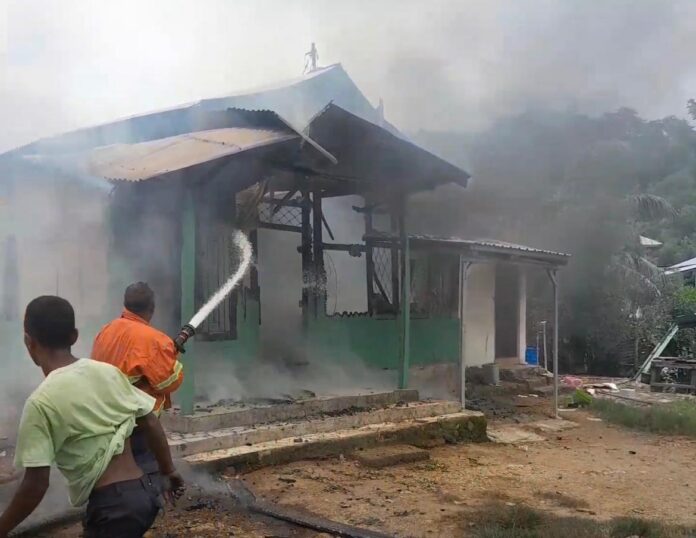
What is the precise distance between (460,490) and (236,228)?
3.59 m

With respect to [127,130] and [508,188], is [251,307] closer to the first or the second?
[127,130]

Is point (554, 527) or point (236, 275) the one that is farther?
point (236, 275)

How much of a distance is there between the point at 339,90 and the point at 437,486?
854 cm

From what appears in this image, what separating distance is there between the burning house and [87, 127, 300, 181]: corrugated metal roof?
0.02 metres

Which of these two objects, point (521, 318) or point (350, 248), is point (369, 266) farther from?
point (521, 318)

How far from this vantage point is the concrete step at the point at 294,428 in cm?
587

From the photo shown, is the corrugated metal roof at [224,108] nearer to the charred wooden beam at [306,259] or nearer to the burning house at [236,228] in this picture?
the burning house at [236,228]

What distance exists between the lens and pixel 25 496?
2.12 meters

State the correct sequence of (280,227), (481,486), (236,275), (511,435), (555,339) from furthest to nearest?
(555,339) → (511,435) → (280,227) → (236,275) → (481,486)

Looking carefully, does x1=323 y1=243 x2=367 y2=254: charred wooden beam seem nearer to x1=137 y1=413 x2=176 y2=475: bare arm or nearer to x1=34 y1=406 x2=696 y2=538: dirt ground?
x1=34 y1=406 x2=696 y2=538: dirt ground

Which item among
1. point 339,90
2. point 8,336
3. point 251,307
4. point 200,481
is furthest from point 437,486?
point 339,90

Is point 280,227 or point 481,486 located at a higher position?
point 280,227

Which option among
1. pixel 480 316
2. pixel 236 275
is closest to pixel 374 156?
pixel 236 275

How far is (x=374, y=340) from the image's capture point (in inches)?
371
